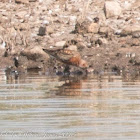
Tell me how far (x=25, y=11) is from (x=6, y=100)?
1478cm

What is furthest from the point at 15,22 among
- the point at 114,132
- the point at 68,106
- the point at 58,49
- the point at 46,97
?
the point at 114,132

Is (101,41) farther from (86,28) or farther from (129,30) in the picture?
(86,28)

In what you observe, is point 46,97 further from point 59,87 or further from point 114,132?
point 114,132

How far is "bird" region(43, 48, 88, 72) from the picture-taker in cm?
2219

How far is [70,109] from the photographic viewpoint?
12898mm

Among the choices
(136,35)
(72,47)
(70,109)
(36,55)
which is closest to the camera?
(70,109)

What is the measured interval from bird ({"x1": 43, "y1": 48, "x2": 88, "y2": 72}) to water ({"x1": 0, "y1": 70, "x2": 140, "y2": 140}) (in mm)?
2355

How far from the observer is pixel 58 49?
74.6 feet

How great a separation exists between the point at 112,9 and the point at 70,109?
50.4 ft

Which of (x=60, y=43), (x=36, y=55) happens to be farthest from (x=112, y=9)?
(x=36, y=55)

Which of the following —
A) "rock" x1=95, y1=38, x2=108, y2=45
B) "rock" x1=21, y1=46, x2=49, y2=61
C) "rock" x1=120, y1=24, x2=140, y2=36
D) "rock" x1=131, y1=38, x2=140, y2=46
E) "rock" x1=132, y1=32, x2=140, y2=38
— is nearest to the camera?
"rock" x1=21, y1=46, x2=49, y2=61

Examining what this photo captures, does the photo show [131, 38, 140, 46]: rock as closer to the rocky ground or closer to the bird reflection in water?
the rocky ground

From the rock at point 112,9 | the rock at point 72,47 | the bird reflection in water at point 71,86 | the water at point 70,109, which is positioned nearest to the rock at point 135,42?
the rock at point 72,47

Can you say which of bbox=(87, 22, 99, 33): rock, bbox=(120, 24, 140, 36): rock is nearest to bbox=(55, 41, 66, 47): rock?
bbox=(87, 22, 99, 33): rock
